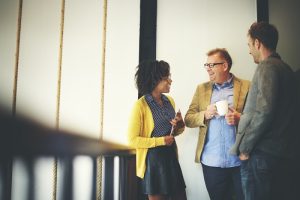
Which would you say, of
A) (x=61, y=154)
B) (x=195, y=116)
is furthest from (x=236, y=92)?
(x=61, y=154)

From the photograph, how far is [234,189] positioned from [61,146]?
4.51 feet

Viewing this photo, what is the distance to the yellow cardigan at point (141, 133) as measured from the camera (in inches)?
76.0

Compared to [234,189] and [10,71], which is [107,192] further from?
[10,71]

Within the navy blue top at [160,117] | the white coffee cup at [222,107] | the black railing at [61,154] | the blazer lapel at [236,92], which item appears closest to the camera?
the black railing at [61,154]

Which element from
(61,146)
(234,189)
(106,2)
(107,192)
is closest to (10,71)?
(61,146)

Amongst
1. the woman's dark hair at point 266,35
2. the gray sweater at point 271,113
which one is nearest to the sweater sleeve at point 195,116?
the gray sweater at point 271,113

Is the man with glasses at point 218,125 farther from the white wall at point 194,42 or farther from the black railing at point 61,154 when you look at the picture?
the black railing at point 61,154

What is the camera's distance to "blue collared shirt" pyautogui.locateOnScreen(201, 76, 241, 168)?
6.66 feet

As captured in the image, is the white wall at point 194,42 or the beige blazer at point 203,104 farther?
the white wall at point 194,42

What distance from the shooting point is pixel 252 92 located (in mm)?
1661

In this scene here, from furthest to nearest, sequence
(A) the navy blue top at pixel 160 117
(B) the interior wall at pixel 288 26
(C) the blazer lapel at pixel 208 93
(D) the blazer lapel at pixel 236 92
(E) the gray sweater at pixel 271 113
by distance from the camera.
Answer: (B) the interior wall at pixel 288 26, (C) the blazer lapel at pixel 208 93, (D) the blazer lapel at pixel 236 92, (A) the navy blue top at pixel 160 117, (E) the gray sweater at pixel 271 113

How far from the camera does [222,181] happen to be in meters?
2.06

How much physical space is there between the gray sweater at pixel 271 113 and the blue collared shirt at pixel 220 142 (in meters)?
0.42

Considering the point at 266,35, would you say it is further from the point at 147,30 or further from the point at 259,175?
the point at 147,30
